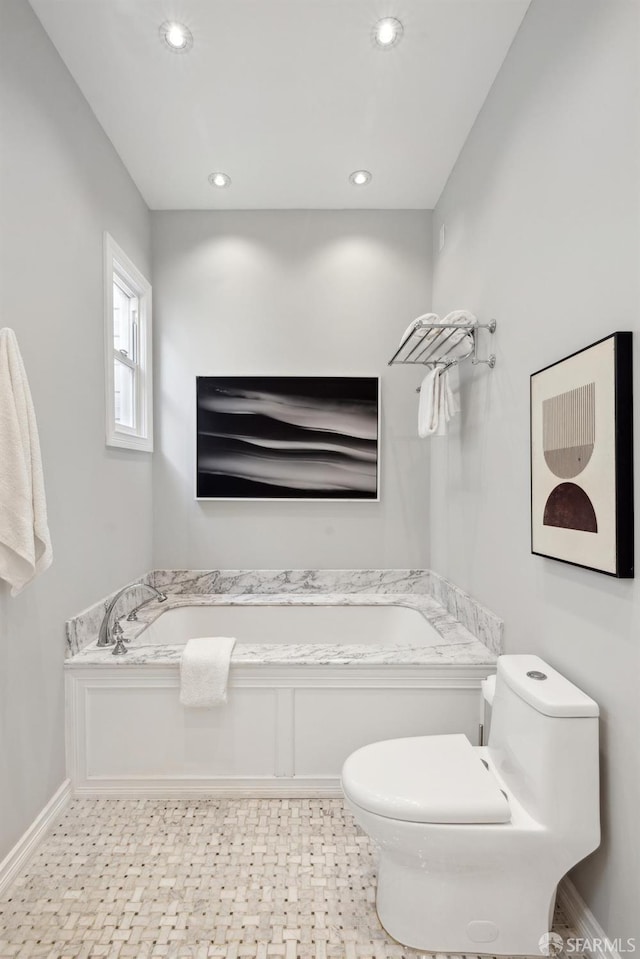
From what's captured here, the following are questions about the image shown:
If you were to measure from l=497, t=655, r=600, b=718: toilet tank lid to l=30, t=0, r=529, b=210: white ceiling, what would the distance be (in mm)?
2178

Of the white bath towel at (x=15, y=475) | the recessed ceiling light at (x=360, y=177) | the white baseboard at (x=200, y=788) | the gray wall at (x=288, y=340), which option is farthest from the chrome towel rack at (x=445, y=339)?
the white baseboard at (x=200, y=788)

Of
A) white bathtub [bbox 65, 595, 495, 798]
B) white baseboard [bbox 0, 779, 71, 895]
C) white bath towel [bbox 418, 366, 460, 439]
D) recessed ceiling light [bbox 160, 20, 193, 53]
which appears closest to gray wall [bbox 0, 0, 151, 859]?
white baseboard [bbox 0, 779, 71, 895]

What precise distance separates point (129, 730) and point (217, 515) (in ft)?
4.36

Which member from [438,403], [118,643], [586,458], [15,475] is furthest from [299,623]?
[586,458]

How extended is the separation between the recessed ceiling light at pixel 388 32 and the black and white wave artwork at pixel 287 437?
1.56m

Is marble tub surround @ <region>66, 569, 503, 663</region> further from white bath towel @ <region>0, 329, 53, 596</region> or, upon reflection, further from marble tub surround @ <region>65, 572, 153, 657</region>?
white bath towel @ <region>0, 329, 53, 596</region>

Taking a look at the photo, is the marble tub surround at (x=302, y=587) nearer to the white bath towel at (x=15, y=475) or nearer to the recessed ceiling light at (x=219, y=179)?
the white bath towel at (x=15, y=475)

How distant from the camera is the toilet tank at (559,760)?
4.39ft

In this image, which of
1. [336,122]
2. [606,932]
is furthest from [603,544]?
[336,122]

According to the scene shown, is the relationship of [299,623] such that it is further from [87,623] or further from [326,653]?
[87,623]

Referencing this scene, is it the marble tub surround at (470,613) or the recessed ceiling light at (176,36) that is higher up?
the recessed ceiling light at (176,36)

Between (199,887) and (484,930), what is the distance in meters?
0.84

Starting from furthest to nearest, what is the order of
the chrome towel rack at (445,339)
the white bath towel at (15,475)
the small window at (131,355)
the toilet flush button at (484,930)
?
the small window at (131,355), the chrome towel rack at (445,339), the white bath towel at (15,475), the toilet flush button at (484,930)

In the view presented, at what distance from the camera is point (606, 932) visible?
4.49ft
